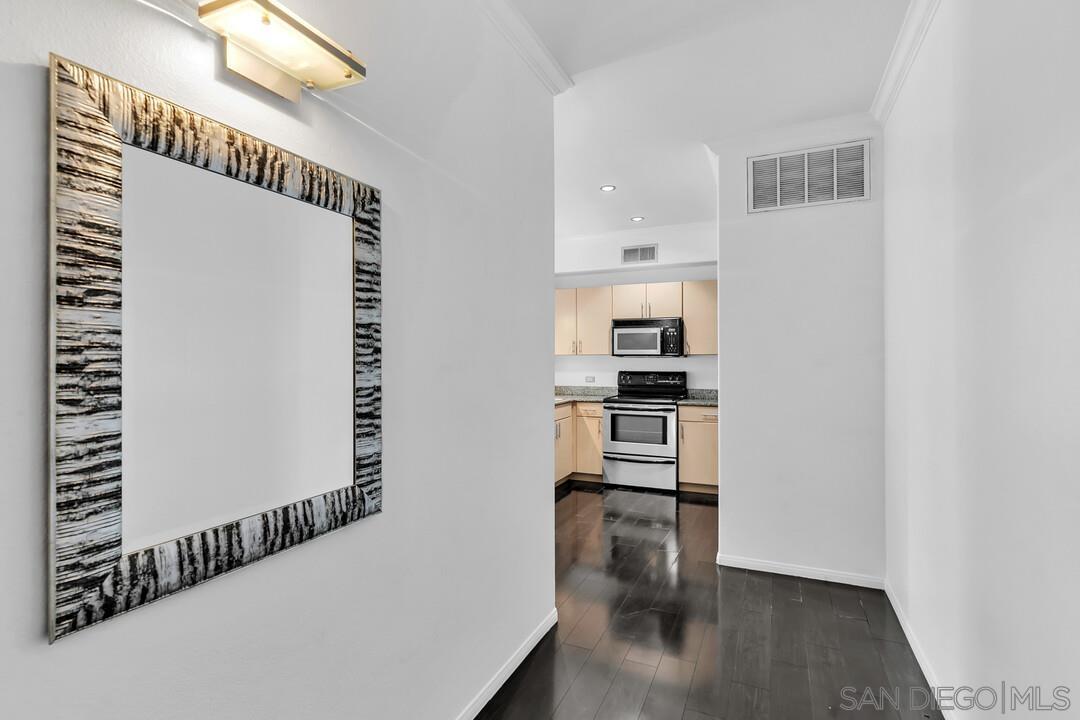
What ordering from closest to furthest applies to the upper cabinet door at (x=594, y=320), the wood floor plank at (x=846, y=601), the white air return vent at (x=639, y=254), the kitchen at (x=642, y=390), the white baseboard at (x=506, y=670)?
the white baseboard at (x=506, y=670), the wood floor plank at (x=846, y=601), the kitchen at (x=642, y=390), the white air return vent at (x=639, y=254), the upper cabinet door at (x=594, y=320)

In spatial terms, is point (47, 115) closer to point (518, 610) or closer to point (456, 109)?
point (456, 109)

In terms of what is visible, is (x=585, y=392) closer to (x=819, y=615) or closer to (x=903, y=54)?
(x=819, y=615)

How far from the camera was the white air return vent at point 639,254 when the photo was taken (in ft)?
18.9

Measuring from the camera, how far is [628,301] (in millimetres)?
5805

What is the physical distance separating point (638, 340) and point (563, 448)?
4.44 feet

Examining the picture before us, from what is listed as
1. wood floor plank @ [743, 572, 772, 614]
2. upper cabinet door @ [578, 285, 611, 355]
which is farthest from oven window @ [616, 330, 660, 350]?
wood floor plank @ [743, 572, 772, 614]

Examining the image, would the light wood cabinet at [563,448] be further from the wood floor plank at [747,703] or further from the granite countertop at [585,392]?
the wood floor plank at [747,703]

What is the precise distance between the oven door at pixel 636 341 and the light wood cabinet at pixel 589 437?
0.65 m

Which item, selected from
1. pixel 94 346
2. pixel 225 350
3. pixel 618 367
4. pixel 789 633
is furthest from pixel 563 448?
pixel 94 346

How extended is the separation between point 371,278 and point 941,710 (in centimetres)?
246

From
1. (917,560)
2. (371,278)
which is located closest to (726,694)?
(917,560)

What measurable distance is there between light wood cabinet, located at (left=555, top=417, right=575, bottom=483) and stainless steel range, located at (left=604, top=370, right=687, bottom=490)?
37 cm

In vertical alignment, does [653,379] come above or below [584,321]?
below

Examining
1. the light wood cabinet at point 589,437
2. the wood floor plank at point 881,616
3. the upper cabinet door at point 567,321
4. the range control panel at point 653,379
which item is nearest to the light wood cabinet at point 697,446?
the range control panel at point 653,379
